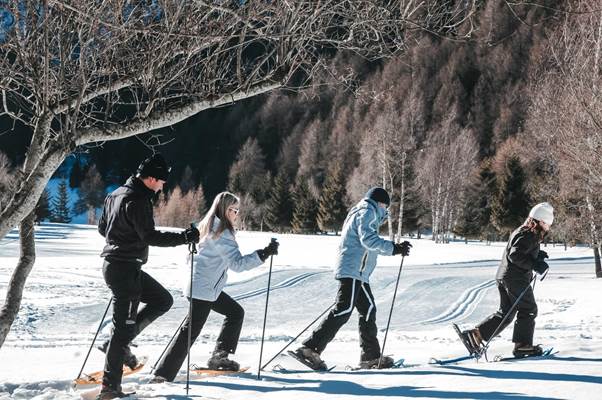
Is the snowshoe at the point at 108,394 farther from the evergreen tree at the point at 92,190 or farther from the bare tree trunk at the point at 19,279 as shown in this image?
the evergreen tree at the point at 92,190

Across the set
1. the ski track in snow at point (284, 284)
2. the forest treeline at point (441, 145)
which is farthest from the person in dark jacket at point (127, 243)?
the ski track in snow at point (284, 284)

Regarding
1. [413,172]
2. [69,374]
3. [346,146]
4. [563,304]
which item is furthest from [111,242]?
[346,146]

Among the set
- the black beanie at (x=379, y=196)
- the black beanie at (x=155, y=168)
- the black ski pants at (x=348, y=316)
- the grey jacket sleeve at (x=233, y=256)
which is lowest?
the black ski pants at (x=348, y=316)

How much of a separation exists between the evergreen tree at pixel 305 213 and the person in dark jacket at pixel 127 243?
53.8 metres

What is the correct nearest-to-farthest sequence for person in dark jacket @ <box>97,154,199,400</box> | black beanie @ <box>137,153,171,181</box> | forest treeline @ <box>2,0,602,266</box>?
person in dark jacket @ <box>97,154,199,400</box> < black beanie @ <box>137,153,171,181</box> < forest treeline @ <box>2,0,602,266</box>

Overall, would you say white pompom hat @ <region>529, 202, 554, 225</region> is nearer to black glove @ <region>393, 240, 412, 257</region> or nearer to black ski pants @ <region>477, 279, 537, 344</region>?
black ski pants @ <region>477, 279, 537, 344</region>

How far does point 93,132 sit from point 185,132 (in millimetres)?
107438

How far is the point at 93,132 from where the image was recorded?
14.9 feet

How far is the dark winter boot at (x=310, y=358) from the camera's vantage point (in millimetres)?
5543

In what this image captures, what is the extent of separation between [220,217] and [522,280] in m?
3.04

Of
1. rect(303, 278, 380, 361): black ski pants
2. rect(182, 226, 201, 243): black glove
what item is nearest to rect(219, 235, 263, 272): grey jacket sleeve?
rect(182, 226, 201, 243): black glove

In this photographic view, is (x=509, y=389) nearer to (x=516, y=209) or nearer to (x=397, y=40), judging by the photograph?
(x=397, y=40)

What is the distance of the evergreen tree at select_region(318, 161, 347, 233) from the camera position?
184ft

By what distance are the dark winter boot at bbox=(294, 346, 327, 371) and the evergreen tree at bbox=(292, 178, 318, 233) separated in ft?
173
